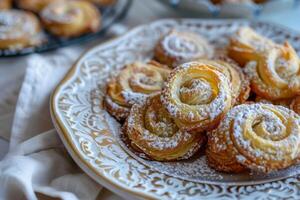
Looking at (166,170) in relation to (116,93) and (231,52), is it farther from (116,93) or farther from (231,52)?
(231,52)

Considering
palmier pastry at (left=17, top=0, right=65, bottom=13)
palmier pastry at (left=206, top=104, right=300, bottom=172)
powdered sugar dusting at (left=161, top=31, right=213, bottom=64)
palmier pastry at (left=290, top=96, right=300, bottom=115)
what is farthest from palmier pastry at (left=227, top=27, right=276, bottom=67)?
palmier pastry at (left=17, top=0, right=65, bottom=13)

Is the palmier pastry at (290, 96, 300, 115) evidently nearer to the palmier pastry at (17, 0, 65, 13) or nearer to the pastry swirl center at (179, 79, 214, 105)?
the pastry swirl center at (179, 79, 214, 105)

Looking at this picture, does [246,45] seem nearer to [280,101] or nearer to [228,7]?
[280,101]

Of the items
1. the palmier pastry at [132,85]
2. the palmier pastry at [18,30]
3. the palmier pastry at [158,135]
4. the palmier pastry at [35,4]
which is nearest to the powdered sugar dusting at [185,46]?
the palmier pastry at [132,85]

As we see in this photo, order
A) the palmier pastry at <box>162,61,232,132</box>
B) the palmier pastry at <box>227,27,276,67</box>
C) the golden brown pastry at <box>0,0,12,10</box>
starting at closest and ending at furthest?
1. the palmier pastry at <box>162,61,232,132</box>
2. the palmier pastry at <box>227,27,276,67</box>
3. the golden brown pastry at <box>0,0,12,10</box>

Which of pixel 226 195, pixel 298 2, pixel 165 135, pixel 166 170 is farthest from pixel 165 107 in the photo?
pixel 298 2

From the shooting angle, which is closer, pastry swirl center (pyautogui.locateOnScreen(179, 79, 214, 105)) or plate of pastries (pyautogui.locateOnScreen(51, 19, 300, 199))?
plate of pastries (pyautogui.locateOnScreen(51, 19, 300, 199))
